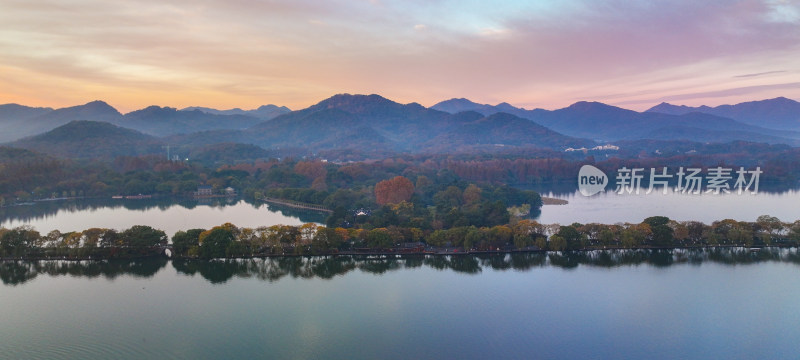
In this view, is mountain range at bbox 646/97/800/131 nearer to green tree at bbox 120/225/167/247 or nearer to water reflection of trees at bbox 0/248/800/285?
water reflection of trees at bbox 0/248/800/285

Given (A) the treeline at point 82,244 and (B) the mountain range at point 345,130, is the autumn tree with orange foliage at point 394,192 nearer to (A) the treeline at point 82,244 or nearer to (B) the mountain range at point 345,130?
(A) the treeline at point 82,244

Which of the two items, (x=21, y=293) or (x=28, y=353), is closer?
(x=28, y=353)

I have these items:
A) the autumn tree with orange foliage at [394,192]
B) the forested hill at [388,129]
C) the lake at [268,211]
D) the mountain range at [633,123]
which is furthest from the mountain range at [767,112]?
the autumn tree with orange foliage at [394,192]

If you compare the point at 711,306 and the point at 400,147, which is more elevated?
the point at 400,147

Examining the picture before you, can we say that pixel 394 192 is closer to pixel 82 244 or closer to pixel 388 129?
pixel 82 244

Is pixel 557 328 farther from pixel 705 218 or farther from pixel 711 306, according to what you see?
pixel 705 218

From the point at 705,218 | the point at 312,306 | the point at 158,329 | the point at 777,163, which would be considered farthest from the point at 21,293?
the point at 777,163
